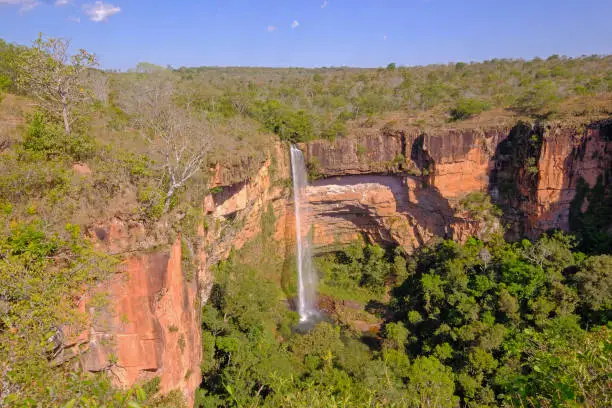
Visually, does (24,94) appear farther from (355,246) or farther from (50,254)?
(355,246)

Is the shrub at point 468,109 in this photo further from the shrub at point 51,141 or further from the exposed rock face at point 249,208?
the shrub at point 51,141

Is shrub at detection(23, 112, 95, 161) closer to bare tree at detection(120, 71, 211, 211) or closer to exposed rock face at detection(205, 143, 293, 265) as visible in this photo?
bare tree at detection(120, 71, 211, 211)

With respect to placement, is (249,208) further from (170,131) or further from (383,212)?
(383,212)

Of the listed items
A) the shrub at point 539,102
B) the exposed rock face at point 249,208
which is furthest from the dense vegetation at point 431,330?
the shrub at point 539,102

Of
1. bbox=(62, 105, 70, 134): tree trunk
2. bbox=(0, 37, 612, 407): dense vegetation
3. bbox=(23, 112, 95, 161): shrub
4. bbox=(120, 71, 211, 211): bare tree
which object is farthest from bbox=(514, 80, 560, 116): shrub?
bbox=(62, 105, 70, 134): tree trunk

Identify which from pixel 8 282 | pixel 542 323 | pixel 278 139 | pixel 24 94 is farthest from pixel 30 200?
pixel 542 323

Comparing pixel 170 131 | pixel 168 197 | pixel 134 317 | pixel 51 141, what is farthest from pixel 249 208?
pixel 134 317
